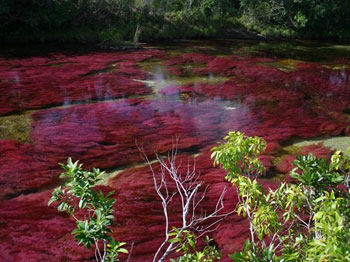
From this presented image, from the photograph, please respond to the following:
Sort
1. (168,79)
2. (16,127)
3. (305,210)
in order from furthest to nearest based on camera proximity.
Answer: (168,79) < (16,127) < (305,210)

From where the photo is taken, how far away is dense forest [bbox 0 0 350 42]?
47.8ft

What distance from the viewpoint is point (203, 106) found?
26.0 feet

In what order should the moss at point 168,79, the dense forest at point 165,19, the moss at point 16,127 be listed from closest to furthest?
the moss at point 16,127
the moss at point 168,79
the dense forest at point 165,19

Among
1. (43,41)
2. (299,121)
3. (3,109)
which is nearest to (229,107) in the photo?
(299,121)

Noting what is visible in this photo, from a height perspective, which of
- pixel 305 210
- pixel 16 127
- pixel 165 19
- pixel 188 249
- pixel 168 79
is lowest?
pixel 16 127

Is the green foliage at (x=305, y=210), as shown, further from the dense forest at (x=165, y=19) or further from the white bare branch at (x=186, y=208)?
the dense forest at (x=165, y=19)

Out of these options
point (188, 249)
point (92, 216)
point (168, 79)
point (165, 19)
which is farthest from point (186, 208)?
point (165, 19)

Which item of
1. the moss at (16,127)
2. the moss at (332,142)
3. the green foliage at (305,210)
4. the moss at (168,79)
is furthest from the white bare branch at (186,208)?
the moss at (168,79)

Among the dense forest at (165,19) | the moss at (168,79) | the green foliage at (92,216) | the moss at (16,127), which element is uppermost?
the dense forest at (165,19)

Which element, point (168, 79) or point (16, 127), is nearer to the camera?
point (16, 127)

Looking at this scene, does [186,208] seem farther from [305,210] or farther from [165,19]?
[165,19]

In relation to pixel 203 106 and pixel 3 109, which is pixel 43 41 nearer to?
pixel 3 109

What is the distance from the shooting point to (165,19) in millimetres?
18125

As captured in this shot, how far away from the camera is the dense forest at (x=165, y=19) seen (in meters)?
14.6
